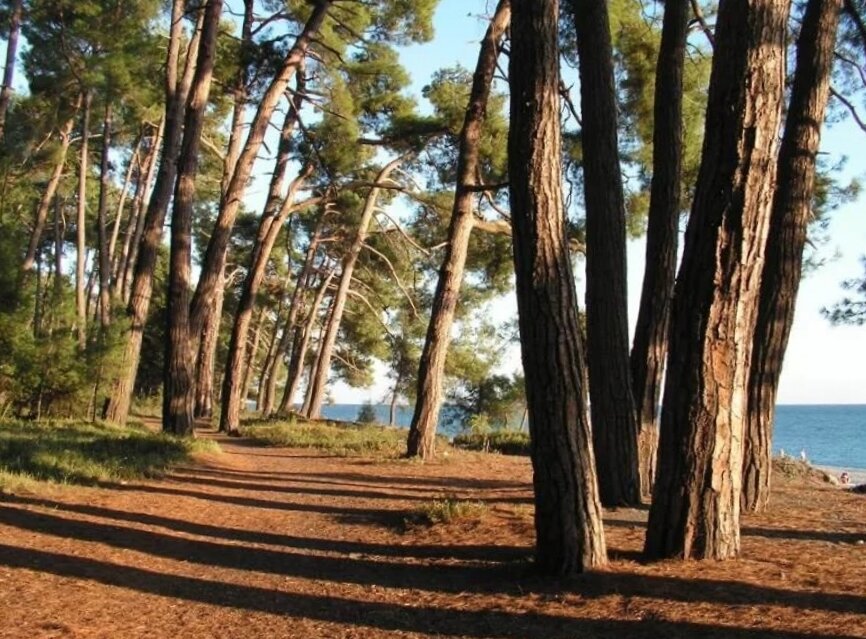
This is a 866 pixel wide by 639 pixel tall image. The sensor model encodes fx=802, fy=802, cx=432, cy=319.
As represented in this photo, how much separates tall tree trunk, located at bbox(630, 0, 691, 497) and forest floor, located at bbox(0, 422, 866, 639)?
4.24 feet

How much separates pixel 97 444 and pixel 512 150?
22.5 ft

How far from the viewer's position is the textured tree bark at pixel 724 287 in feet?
14.5

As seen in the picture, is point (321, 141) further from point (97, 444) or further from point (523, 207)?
point (523, 207)

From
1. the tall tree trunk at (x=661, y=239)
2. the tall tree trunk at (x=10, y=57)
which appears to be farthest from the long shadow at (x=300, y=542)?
the tall tree trunk at (x=10, y=57)

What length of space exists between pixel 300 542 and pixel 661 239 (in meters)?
3.98

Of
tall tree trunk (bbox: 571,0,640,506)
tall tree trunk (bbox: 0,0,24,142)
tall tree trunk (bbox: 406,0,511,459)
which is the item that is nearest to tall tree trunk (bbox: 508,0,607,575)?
tall tree trunk (bbox: 571,0,640,506)

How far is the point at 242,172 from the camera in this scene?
1384cm

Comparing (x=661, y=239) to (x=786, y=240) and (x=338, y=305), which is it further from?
(x=338, y=305)

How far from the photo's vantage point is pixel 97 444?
9.47 metres

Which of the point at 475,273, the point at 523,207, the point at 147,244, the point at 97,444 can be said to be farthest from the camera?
the point at 475,273

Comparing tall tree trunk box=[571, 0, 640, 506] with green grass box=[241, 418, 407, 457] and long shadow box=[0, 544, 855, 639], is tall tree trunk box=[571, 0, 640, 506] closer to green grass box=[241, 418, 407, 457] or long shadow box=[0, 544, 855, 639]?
long shadow box=[0, 544, 855, 639]

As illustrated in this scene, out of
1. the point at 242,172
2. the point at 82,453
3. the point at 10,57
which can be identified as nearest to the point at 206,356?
the point at 242,172

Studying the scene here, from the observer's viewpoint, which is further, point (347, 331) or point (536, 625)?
point (347, 331)

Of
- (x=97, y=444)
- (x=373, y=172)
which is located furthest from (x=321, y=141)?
(x=97, y=444)
